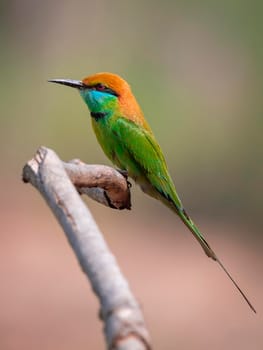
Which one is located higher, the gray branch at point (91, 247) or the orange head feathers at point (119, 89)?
the orange head feathers at point (119, 89)

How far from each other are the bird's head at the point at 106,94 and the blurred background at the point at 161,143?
2.67m

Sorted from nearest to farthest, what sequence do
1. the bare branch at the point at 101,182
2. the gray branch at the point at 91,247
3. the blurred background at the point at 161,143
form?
the gray branch at the point at 91,247 < the bare branch at the point at 101,182 < the blurred background at the point at 161,143

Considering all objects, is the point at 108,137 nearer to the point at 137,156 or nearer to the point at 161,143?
the point at 137,156

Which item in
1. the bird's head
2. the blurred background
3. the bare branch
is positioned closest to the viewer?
the bare branch

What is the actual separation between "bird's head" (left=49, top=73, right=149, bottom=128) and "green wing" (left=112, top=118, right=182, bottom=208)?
0.03 m

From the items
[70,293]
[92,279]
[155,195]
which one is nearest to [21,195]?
[70,293]

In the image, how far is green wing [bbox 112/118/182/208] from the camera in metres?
2.58

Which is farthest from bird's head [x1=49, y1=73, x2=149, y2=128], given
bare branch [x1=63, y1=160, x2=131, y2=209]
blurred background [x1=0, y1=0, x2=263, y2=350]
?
blurred background [x1=0, y1=0, x2=263, y2=350]

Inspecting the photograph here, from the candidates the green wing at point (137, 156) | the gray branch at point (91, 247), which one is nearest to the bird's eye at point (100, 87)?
the green wing at point (137, 156)

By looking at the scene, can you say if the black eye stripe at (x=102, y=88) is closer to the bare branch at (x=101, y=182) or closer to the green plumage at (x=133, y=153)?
the green plumage at (x=133, y=153)

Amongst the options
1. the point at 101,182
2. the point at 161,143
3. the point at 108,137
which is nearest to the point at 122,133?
the point at 108,137

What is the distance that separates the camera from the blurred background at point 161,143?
18.7 ft

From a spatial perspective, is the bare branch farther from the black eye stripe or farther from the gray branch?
the black eye stripe

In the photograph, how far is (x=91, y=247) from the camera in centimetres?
88
